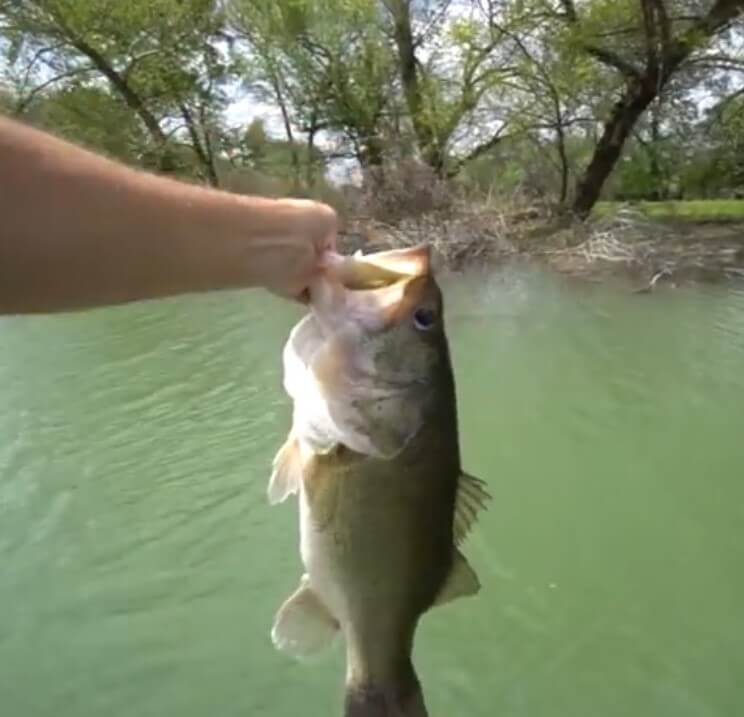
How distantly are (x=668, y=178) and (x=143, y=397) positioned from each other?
87.3 feet

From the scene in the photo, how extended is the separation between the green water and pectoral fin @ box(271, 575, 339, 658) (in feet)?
5.17

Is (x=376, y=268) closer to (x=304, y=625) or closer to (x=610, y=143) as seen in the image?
(x=304, y=625)

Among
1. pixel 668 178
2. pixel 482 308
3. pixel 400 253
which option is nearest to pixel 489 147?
pixel 482 308

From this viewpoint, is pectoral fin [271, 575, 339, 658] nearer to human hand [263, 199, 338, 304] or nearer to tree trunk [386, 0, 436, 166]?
human hand [263, 199, 338, 304]

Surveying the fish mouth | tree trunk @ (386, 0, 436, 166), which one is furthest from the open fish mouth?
tree trunk @ (386, 0, 436, 166)

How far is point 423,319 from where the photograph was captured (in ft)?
5.48

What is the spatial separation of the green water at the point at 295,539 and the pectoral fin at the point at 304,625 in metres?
1.58

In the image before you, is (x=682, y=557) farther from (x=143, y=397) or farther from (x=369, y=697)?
(x=143, y=397)

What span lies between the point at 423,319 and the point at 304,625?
0.62 meters

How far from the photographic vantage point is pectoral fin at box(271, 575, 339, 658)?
184cm

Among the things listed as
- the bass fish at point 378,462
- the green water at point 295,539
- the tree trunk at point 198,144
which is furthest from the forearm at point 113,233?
the tree trunk at point 198,144

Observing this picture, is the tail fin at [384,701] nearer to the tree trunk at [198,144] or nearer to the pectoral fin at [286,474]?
the pectoral fin at [286,474]

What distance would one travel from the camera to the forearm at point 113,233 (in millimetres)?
1216

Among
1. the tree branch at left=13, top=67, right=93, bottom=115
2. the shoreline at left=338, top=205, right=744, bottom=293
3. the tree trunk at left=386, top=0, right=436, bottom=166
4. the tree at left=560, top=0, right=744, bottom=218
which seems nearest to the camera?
the shoreline at left=338, top=205, right=744, bottom=293
